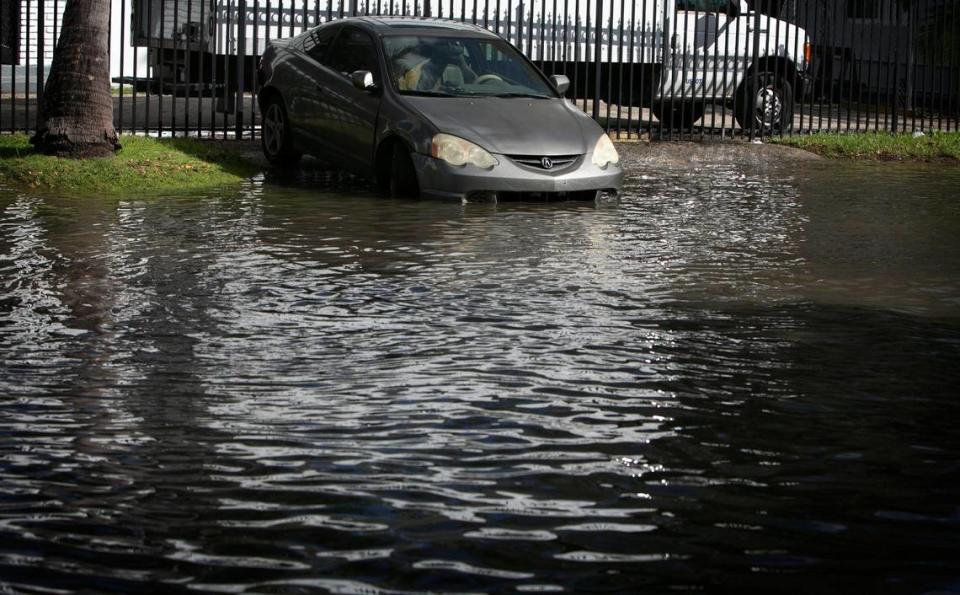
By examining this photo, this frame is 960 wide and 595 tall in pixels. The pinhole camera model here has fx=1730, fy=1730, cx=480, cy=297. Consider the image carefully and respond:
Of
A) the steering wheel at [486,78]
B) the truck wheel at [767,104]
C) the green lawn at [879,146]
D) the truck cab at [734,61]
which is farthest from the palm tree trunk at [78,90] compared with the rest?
the truck wheel at [767,104]

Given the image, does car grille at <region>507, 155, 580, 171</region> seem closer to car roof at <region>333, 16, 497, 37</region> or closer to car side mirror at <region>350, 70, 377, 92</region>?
car side mirror at <region>350, 70, 377, 92</region>

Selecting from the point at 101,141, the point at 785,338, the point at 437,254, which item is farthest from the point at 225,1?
the point at 785,338

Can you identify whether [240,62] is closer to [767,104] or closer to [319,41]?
[319,41]

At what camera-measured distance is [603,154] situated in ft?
51.1

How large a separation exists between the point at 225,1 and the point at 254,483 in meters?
18.5

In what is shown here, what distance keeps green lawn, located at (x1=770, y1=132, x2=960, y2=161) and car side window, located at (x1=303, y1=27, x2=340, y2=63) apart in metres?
6.93

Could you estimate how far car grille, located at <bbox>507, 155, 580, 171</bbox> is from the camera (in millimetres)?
15039

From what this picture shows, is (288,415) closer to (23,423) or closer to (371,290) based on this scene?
(23,423)

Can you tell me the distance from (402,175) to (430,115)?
0.61 m

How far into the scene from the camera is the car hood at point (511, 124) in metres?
15.1

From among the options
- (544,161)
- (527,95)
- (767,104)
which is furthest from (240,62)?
(767,104)

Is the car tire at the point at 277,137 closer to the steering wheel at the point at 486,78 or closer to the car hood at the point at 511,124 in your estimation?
the steering wheel at the point at 486,78

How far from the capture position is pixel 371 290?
989 centimetres

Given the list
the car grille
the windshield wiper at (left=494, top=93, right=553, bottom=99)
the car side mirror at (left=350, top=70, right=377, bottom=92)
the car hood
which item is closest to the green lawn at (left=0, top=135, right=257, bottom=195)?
the car side mirror at (left=350, top=70, right=377, bottom=92)
